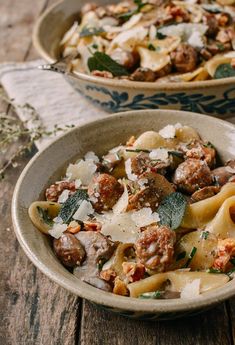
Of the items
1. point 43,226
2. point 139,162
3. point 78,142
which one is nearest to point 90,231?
point 43,226

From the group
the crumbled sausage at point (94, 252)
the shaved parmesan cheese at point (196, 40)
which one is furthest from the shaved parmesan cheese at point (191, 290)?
the shaved parmesan cheese at point (196, 40)

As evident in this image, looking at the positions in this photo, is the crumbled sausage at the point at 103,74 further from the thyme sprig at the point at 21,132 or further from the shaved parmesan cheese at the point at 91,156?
the shaved parmesan cheese at the point at 91,156

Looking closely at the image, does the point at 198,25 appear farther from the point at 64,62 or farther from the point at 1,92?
the point at 1,92

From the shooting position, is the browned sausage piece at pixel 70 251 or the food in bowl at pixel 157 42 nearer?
the browned sausage piece at pixel 70 251

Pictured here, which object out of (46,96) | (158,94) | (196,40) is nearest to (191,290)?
(158,94)

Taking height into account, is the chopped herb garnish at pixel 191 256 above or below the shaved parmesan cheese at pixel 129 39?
above
